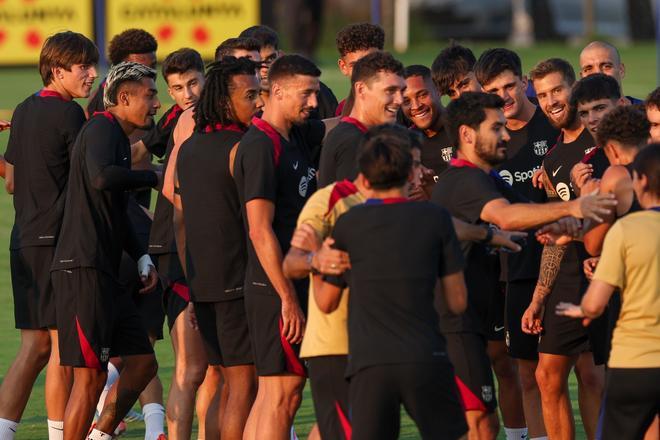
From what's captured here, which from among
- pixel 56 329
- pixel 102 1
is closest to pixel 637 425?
pixel 56 329

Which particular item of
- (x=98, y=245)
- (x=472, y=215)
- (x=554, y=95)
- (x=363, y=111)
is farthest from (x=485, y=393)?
(x=98, y=245)

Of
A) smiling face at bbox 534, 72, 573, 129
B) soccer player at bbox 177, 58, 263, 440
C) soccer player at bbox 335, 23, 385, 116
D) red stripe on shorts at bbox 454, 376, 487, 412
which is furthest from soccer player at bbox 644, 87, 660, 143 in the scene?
soccer player at bbox 335, 23, 385, 116

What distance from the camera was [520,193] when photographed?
9383 mm

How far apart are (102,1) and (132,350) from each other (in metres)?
19.9

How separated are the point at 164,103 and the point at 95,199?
62.8 ft

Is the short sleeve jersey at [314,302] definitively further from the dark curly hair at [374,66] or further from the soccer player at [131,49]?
the soccer player at [131,49]

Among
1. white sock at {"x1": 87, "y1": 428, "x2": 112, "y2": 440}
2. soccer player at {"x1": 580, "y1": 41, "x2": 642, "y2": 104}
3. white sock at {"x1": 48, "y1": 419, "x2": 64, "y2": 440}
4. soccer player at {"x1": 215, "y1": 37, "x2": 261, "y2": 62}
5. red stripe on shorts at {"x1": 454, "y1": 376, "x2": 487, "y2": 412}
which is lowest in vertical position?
white sock at {"x1": 87, "y1": 428, "x2": 112, "y2": 440}

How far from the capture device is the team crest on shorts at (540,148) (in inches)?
381

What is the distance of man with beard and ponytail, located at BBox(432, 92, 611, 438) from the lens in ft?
25.7

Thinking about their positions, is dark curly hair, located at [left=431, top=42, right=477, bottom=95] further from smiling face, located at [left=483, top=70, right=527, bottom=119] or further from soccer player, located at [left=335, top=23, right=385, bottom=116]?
soccer player, located at [left=335, top=23, right=385, bottom=116]

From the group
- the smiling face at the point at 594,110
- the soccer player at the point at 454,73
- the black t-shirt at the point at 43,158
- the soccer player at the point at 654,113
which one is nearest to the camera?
the soccer player at the point at 654,113

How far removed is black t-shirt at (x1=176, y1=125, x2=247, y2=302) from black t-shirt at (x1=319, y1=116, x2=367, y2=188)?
641mm

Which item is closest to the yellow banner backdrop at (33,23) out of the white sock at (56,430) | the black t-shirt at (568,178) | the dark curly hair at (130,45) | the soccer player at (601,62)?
the dark curly hair at (130,45)

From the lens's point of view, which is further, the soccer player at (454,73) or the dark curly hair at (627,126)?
the soccer player at (454,73)
